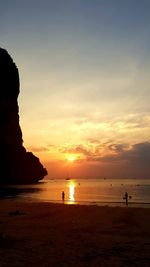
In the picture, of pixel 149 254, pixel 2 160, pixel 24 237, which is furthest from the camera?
pixel 2 160

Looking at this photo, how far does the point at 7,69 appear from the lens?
146125mm

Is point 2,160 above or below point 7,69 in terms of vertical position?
below

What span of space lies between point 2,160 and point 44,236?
461 ft

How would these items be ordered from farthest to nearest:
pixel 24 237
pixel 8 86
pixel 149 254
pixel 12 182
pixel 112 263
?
pixel 12 182 < pixel 8 86 < pixel 24 237 < pixel 149 254 < pixel 112 263

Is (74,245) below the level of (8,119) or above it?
below

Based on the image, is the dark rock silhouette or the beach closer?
the beach

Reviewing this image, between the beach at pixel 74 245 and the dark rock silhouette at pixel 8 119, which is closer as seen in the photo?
the beach at pixel 74 245

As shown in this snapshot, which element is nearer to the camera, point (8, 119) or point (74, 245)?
point (74, 245)

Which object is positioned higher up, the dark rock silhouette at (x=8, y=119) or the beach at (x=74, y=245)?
the dark rock silhouette at (x=8, y=119)

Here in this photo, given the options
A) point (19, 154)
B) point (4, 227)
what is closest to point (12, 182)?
point (19, 154)

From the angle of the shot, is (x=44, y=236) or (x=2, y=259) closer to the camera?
(x=2, y=259)

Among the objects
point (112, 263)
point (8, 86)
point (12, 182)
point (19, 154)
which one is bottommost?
point (112, 263)

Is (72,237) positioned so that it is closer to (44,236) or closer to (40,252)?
(44,236)

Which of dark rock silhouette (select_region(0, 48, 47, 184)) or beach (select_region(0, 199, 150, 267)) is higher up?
dark rock silhouette (select_region(0, 48, 47, 184))
